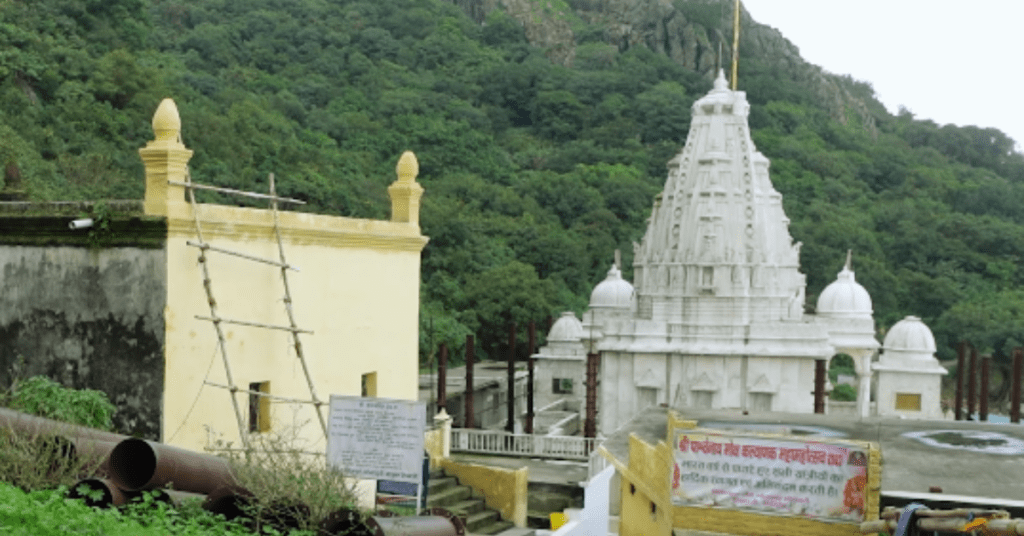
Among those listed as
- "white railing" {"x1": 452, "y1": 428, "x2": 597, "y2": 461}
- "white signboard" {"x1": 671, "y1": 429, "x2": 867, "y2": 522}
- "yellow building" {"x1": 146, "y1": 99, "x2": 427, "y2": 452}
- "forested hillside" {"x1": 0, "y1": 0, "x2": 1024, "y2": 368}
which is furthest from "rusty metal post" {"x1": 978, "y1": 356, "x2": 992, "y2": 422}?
"white signboard" {"x1": 671, "y1": 429, "x2": 867, "y2": 522}

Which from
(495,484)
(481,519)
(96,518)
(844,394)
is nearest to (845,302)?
(844,394)

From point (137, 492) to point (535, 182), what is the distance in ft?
179

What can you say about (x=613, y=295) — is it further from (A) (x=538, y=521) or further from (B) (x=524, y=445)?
(A) (x=538, y=521)

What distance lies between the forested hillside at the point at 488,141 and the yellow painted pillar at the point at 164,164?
204 inches

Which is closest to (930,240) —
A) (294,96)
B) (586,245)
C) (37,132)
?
(586,245)

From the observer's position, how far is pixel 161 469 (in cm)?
1015

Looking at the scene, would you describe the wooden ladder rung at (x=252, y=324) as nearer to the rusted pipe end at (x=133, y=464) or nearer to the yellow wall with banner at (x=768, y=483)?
the rusted pipe end at (x=133, y=464)

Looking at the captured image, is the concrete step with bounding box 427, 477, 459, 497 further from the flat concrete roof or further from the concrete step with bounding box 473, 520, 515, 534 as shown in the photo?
the flat concrete roof

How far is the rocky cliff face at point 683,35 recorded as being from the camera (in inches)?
3819

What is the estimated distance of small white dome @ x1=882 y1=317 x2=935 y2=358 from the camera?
3559 centimetres

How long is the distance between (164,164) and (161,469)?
3.70 m

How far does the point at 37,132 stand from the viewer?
39.4 m

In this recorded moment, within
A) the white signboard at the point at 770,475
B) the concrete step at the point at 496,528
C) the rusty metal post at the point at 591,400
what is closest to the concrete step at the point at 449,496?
the concrete step at the point at 496,528

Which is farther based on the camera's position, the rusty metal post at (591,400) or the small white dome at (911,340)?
the small white dome at (911,340)
